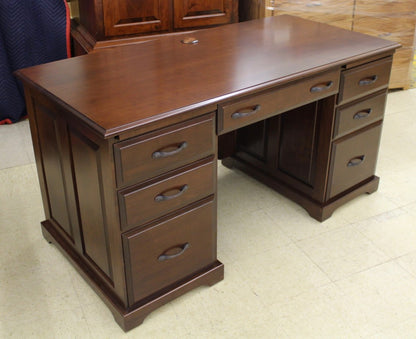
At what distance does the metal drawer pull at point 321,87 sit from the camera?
2.03 meters

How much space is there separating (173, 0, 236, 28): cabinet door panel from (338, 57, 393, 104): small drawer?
4.04 feet

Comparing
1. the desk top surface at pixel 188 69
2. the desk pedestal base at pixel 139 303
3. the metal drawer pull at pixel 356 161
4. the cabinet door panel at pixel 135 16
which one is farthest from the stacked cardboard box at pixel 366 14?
the desk pedestal base at pixel 139 303

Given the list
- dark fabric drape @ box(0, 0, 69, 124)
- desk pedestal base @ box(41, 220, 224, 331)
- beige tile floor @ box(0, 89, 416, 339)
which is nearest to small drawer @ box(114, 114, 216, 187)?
desk pedestal base @ box(41, 220, 224, 331)

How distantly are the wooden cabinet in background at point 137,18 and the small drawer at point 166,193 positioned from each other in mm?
1401

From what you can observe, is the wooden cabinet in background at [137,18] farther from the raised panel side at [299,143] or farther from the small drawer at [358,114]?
the small drawer at [358,114]

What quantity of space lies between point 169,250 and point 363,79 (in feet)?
3.68

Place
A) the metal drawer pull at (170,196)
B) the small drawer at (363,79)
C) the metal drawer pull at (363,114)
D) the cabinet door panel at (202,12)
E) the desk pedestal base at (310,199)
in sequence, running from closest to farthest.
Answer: the metal drawer pull at (170,196) → the small drawer at (363,79) → the metal drawer pull at (363,114) → the desk pedestal base at (310,199) → the cabinet door panel at (202,12)

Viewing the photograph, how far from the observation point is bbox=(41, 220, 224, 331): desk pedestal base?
183 centimetres

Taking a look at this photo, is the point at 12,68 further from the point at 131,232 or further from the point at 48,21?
the point at 131,232

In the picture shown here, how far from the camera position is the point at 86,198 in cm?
180

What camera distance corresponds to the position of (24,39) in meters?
3.18

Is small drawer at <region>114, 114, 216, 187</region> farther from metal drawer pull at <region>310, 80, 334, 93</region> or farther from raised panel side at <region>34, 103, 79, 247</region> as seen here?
metal drawer pull at <region>310, 80, 334, 93</region>

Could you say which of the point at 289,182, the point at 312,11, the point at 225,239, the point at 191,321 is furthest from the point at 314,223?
the point at 312,11

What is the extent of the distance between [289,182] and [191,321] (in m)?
0.95
